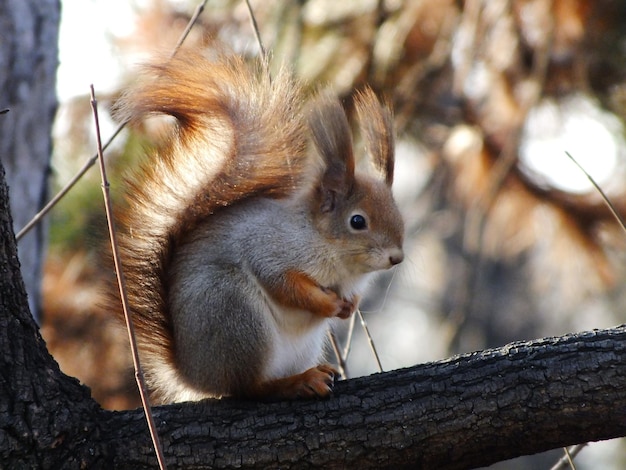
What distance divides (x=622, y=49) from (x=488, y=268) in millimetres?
4499

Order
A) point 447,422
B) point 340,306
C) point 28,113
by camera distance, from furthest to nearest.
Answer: point 28,113 → point 340,306 → point 447,422

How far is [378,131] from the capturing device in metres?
2.53

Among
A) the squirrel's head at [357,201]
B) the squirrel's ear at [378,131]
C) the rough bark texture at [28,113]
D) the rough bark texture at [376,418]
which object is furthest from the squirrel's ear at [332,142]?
the rough bark texture at [28,113]

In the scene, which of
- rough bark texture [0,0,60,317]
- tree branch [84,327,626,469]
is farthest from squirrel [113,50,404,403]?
rough bark texture [0,0,60,317]

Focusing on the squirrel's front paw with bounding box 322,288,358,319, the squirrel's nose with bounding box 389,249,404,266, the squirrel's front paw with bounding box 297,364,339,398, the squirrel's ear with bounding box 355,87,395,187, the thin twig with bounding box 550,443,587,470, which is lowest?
the thin twig with bounding box 550,443,587,470

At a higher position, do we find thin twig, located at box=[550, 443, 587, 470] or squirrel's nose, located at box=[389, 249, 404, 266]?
squirrel's nose, located at box=[389, 249, 404, 266]

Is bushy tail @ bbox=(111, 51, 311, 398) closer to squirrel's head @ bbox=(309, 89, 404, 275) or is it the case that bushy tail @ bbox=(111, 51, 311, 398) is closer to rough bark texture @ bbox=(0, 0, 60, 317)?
squirrel's head @ bbox=(309, 89, 404, 275)

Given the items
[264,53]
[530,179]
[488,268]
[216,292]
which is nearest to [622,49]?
[530,179]

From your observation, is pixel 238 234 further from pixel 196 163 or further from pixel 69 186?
pixel 69 186

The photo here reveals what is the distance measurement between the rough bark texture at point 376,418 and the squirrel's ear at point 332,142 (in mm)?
704

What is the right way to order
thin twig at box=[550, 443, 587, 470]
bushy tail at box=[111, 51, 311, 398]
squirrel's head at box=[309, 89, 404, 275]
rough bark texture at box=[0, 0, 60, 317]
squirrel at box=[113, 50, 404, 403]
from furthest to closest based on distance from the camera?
1. rough bark texture at box=[0, 0, 60, 317]
2. squirrel's head at box=[309, 89, 404, 275]
3. bushy tail at box=[111, 51, 311, 398]
4. squirrel at box=[113, 50, 404, 403]
5. thin twig at box=[550, 443, 587, 470]

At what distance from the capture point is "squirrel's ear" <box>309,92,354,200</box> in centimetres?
227

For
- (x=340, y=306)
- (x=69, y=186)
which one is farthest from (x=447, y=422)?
(x=69, y=186)

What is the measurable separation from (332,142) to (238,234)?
35 cm
